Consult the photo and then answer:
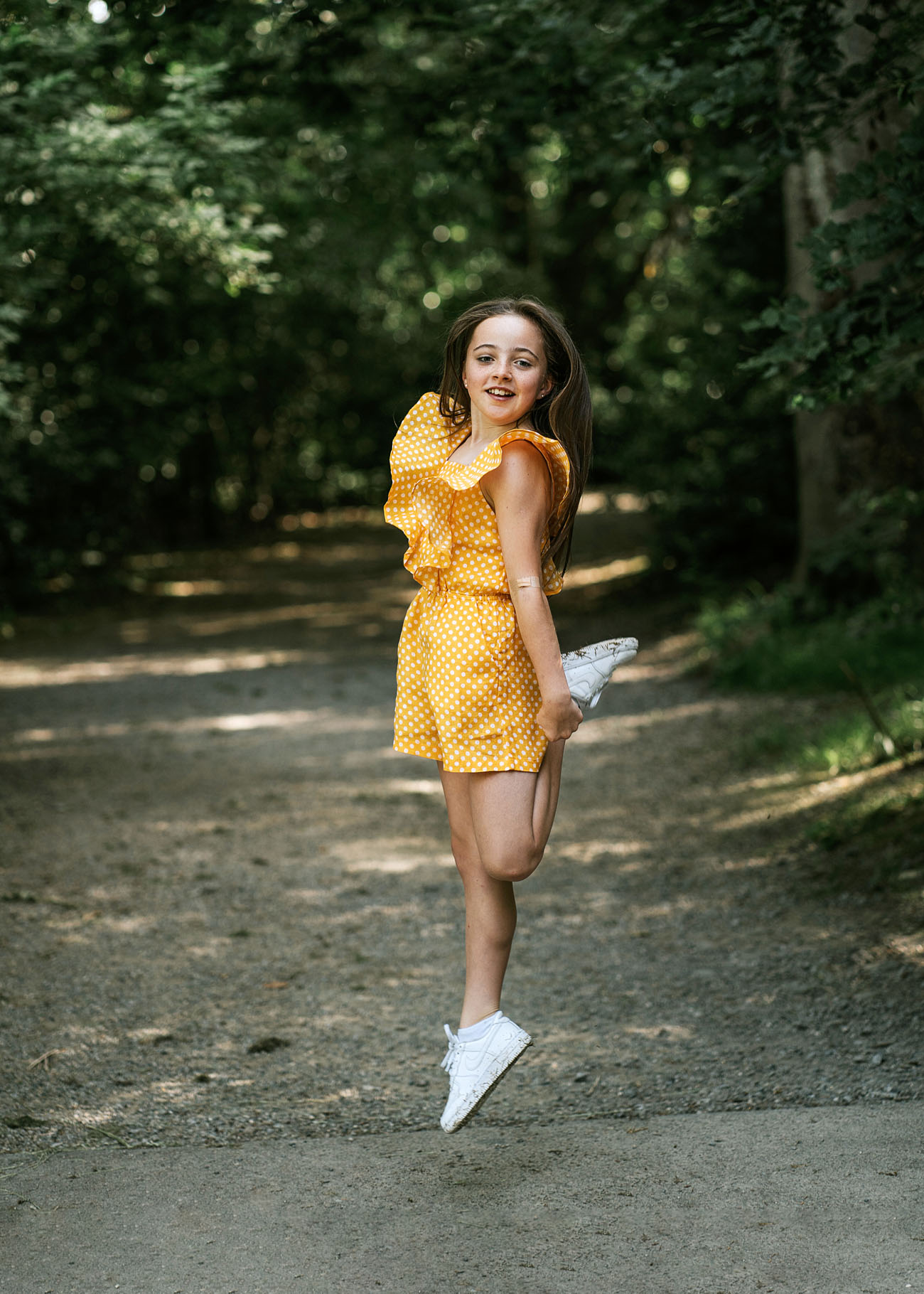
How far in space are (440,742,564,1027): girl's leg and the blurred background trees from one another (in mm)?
1788

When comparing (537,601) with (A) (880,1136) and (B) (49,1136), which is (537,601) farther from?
(B) (49,1136)

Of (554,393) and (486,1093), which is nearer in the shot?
(486,1093)

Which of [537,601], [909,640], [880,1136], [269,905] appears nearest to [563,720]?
[537,601]

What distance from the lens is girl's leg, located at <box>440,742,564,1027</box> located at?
314cm

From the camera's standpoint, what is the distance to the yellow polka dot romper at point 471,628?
3133 mm

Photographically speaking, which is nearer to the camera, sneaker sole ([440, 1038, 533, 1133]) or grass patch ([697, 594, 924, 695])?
sneaker sole ([440, 1038, 533, 1133])

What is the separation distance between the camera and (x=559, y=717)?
9.89 ft

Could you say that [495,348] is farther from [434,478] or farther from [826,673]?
[826,673]

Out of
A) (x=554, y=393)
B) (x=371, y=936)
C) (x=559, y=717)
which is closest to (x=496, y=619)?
(x=559, y=717)

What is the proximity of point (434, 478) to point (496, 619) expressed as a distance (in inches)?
14.5

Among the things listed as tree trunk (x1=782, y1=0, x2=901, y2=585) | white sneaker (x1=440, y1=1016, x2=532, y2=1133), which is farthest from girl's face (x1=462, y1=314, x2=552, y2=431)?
tree trunk (x1=782, y1=0, x2=901, y2=585)

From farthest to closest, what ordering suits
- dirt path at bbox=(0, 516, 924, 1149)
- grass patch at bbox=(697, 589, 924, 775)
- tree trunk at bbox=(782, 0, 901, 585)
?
tree trunk at bbox=(782, 0, 901, 585)
grass patch at bbox=(697, 589, 924, 775)
dirt path at bbox=(0, 516, 924, 1149)

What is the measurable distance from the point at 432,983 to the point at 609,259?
69.8 feet

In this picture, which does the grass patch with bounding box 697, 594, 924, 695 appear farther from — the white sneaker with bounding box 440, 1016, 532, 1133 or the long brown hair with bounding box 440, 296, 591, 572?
the white sneaker with bounding box 440, 1016, 532, 1133
